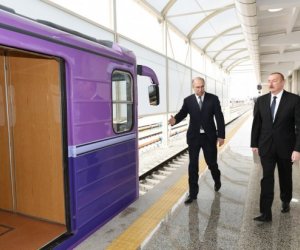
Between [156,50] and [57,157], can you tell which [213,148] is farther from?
[156,50]

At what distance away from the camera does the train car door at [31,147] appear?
3.37 meters

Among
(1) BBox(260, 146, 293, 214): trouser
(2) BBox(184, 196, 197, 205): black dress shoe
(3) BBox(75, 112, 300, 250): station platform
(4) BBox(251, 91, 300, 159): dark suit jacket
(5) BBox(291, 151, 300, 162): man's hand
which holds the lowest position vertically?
(3) BBox(75, 112, 300, 250): station platform

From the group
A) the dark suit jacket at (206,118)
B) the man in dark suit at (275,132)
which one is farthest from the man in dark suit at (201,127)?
the man in dark suit at (275,132)

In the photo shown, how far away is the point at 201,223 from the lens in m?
3.98

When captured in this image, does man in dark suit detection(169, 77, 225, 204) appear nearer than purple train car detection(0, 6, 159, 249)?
No

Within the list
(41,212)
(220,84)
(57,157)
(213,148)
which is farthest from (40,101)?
(220,84)

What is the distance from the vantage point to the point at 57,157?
Result: 3.43 meters

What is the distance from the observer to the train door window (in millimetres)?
4242

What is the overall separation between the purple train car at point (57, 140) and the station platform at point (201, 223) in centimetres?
36

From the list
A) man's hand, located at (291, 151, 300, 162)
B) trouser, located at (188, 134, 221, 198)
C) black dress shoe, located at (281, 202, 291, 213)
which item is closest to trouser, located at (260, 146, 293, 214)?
man's hand, located at (291, 151, 300, 162)

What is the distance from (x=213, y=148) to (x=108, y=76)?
2.01 m

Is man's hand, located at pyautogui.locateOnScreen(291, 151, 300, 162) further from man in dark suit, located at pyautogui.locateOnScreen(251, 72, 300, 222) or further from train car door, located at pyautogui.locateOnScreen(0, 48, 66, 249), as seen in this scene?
train car door, located at pyautogui.locateOnScreen(0, 48, 66, 249)

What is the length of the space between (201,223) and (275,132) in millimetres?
1494

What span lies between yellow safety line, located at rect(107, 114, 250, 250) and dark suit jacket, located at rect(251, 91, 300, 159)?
162 cm
